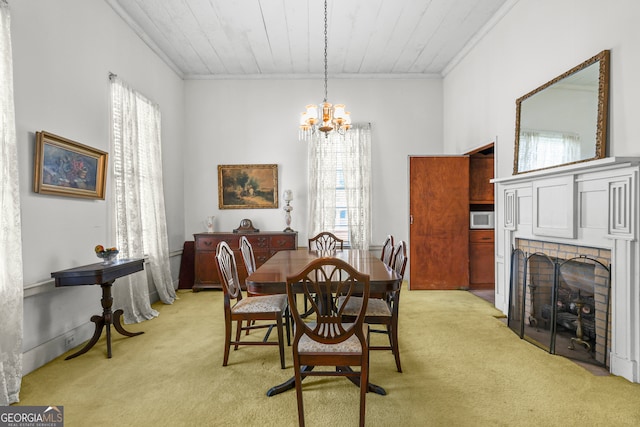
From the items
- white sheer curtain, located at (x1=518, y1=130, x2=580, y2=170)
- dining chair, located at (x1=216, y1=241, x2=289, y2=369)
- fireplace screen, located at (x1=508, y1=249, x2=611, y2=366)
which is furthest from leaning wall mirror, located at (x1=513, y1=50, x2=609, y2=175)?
dining chair, located at (x1=216, y1=241, x2=289, y2=369)

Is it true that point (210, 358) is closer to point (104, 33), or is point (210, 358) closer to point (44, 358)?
point (44, 358)

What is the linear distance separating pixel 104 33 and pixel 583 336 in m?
5.67

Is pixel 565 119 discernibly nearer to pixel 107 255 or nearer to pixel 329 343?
pixel 329 343

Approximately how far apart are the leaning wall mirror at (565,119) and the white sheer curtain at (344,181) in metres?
2.63

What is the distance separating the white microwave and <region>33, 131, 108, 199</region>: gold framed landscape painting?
5.24 m

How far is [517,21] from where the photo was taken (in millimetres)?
3975

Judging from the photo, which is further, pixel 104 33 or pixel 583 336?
pixel 104 33

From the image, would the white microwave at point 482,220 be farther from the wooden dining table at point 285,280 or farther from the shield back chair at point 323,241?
the wooden dining table at point 285,280

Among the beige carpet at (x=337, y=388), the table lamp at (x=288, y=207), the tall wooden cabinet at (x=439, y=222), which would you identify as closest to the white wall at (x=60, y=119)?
the beige carpet at (x=337, y=388)

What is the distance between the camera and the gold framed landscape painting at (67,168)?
2.89m

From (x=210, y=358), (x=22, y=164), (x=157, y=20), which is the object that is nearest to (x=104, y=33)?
(x=157, y=20)

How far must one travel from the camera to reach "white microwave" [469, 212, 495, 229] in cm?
566

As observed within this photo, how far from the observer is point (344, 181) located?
Result: 20.1ft

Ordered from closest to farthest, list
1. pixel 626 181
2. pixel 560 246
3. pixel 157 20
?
1. pixel 626 181
2. pixel 560 246
3. pixel 157 20
